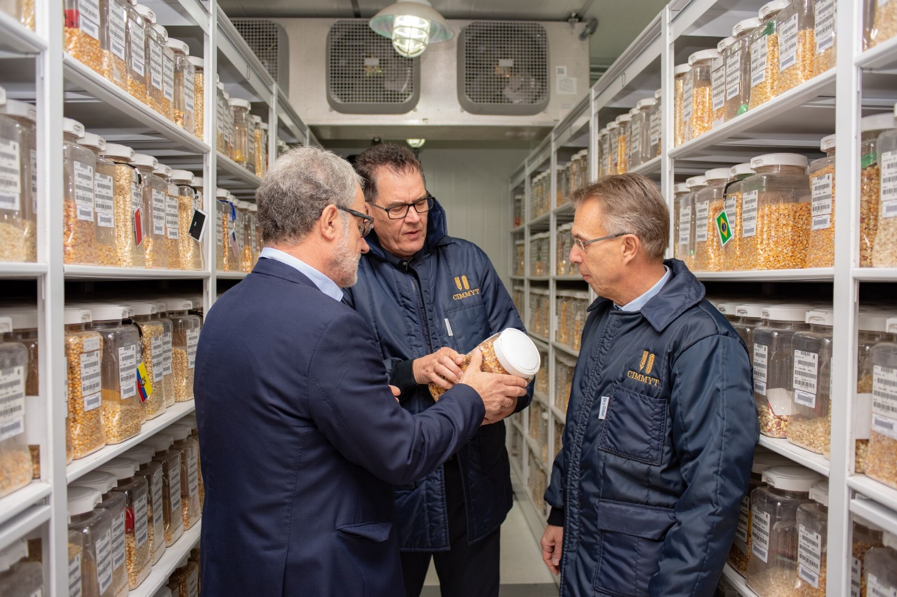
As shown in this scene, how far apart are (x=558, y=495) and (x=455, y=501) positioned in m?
0.31

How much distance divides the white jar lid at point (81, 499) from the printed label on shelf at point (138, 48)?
101 cm

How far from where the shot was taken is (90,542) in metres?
1.25

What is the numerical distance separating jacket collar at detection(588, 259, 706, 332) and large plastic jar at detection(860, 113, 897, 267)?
37 centimetres

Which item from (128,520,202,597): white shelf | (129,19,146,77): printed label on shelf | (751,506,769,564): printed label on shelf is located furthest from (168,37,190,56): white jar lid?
(751,506,769,564): printed label on shelf

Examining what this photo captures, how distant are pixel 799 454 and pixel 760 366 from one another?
0.80 ft

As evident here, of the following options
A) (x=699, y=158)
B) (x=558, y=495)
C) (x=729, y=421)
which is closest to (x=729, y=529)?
(x=729, y=421)

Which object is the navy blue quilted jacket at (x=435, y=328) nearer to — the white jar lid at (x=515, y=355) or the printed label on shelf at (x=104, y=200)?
the white jar lid at (x=515, y=355)

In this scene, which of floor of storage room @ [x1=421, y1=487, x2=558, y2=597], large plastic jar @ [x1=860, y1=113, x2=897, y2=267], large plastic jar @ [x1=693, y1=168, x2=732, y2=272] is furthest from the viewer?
floor of storage room @ [x1=421, y1=487, x2=558, y2=597]

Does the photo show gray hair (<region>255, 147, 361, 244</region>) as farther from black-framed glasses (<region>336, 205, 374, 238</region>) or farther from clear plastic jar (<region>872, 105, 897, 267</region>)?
clear plastic jar (<region>872, 105, 897, 267</region>)

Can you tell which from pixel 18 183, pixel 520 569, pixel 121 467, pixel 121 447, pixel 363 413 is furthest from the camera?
pixel 520 569

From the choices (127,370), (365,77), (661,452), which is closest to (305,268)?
(127,370)

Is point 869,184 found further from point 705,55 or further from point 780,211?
point 705,55

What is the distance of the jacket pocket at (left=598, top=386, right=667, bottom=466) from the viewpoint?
1.36 metres

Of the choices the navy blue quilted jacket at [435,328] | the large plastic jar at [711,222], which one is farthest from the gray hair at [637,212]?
the navy blue quilted jacket at [435,328]
